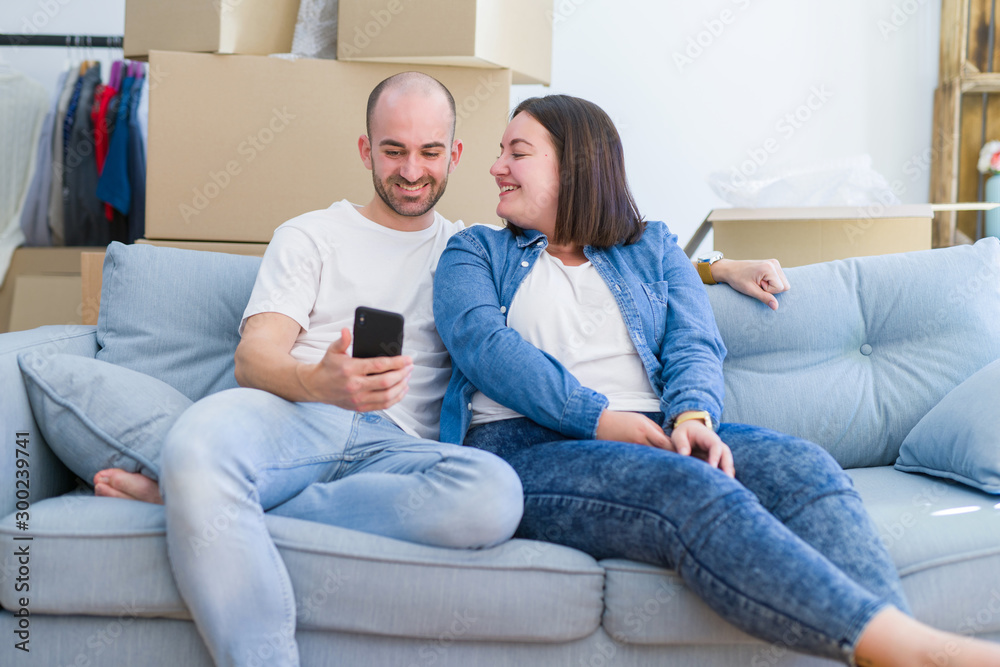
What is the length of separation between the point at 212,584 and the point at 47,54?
275 cm

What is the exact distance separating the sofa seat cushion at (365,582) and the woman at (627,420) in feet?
0.28

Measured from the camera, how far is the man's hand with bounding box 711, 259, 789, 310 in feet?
4.62

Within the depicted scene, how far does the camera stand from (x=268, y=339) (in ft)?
3.74

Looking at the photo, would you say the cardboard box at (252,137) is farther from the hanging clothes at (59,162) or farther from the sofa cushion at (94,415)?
the hanging clothes at (59,162)

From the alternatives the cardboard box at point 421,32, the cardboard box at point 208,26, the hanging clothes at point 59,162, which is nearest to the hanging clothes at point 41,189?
the hanging clothes at point 59,162

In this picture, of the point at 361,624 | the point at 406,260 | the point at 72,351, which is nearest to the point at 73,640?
the point at 361,624

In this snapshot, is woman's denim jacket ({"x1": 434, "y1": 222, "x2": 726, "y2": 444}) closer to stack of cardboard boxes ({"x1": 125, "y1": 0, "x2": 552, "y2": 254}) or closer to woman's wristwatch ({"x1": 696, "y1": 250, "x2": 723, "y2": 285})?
woman's wristwatch ({"x1": 696, "y1": 250, "x2": 723, "y2": 285})

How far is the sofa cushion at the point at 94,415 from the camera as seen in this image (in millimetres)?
1069

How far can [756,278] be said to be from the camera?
1.42 metres

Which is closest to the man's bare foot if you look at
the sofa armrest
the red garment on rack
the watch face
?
the sofa armrest

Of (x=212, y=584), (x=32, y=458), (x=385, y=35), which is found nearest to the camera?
(x=212, y=584)

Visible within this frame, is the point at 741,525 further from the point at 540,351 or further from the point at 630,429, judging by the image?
the point at 540,351

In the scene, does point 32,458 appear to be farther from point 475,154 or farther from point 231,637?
point 475,154

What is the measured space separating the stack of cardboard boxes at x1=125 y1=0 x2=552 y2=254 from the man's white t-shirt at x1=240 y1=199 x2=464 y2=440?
1.51 feet
